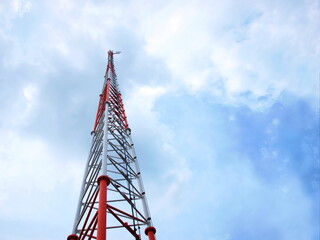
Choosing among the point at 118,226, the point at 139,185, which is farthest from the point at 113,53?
the point at 118,226

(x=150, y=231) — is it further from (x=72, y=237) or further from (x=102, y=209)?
(x=72, y=237)

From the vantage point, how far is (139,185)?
11.1 meters

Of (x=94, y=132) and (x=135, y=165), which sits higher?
(x=94, y=132)

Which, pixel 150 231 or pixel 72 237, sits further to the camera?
pixel 72 237

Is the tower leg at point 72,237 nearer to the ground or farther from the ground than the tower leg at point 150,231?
farther from the ground

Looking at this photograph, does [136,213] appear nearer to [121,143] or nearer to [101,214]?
[101,214]

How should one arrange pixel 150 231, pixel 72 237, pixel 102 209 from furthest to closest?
pixel 72 237, pixel 150 231, pixel 102 209

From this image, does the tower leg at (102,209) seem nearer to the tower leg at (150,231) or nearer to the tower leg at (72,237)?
the tower leg at (150,231)

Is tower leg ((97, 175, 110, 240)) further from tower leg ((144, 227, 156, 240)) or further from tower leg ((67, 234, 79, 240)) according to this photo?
tower leg ((67, 234, 79, 240))

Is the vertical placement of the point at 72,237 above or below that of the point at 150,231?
above

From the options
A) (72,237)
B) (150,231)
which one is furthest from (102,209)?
(72,237)

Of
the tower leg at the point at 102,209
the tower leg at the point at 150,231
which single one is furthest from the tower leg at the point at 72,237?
the tower leg at the point at 150,231

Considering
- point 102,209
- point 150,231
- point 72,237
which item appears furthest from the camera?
point 72,237

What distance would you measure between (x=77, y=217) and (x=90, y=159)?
3368 mm
